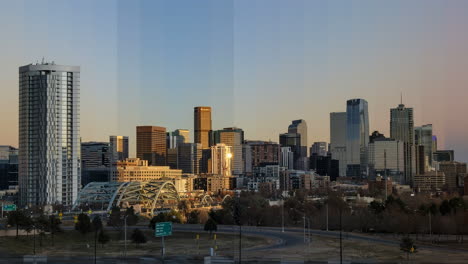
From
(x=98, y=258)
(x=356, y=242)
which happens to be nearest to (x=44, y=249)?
(x=98, y=258)

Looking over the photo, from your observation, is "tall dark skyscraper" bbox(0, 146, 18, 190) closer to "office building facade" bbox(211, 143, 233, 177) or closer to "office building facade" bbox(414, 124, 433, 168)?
"office building facade" bbox(211, 143, 233, 177)

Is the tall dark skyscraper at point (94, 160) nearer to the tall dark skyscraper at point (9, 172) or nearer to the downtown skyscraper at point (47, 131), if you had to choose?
the tall dark skyscraper at point (9, 172)

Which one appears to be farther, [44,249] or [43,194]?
[43,194]

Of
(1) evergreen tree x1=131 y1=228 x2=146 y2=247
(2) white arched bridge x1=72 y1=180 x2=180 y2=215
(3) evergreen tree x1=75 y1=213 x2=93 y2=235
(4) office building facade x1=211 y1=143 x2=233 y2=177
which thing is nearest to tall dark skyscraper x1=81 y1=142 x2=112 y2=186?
(4) office building facade x1=211 y1=143 x2=233 y2=177

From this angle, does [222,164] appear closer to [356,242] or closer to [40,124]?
[40,124]

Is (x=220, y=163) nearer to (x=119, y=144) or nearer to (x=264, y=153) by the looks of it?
(x=264, y=153)

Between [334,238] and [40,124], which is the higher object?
[40,124]

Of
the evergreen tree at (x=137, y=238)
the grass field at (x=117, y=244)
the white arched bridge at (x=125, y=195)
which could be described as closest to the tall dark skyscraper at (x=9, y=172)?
the white arched bridge at (x=125, y=195)
